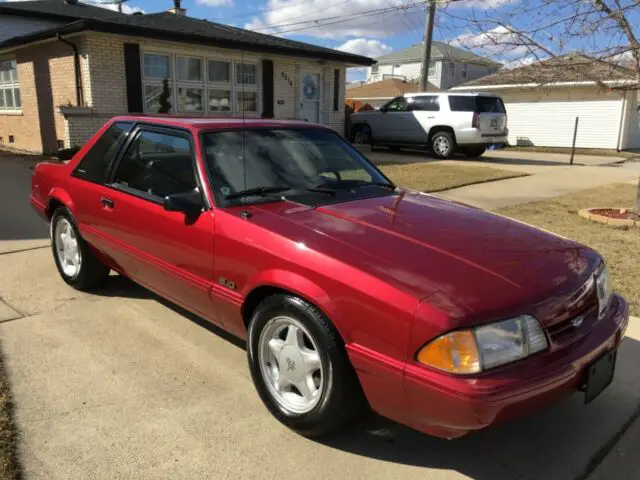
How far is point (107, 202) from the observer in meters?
3.96

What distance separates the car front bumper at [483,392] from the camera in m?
2.10

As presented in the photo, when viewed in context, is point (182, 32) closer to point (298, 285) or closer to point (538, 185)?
point (538, 185)

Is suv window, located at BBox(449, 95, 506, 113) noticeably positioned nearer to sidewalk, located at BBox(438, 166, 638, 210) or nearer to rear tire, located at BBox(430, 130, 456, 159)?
rear tire, located at BBox(430, 130, 456, 159)

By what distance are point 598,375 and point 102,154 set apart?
3697 millimetres

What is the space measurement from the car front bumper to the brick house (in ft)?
30.2

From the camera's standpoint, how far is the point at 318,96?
712 inches

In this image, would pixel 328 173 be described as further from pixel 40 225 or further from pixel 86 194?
pixel 40 225

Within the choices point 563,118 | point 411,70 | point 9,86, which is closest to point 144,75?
point 9,86

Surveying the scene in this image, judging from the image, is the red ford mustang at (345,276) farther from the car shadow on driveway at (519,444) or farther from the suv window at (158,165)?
the car shadow on driveway at (519,444)

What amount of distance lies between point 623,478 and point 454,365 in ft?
3.68

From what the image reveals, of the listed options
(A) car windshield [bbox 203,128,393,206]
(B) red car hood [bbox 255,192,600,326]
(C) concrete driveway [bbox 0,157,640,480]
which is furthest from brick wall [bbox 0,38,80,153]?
(B) red car hood [bbox 255,192,600,326]

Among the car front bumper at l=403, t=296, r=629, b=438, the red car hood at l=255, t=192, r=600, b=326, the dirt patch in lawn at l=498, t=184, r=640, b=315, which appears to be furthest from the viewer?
the dirt patch in lawn at l=498, t=184, r=640, b=315

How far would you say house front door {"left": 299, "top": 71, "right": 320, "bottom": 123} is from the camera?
1744 centimetres

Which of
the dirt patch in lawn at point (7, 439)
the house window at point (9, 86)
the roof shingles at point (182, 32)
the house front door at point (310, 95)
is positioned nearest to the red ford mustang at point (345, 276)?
the dirt patch in lawn at point (7, 439)
